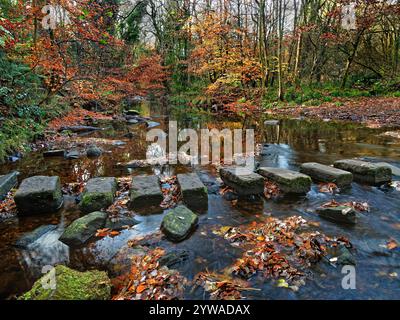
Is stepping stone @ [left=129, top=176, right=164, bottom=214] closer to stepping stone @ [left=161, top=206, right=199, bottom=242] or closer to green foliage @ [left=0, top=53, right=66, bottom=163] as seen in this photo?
stepping stone @ [left=161, top=206, right=199, bottom=242]

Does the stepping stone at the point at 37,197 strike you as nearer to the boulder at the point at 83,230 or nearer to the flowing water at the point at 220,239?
the flowing water at the point at 220,239

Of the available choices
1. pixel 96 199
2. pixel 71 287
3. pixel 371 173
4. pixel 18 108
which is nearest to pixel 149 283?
pixel 71 287

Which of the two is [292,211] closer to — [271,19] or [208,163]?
[208,163]

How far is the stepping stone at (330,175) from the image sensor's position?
5055mm

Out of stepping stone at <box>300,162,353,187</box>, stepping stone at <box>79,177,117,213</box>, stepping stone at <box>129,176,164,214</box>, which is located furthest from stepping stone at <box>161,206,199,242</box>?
stepping stone at <box>300,162,353,187</box>

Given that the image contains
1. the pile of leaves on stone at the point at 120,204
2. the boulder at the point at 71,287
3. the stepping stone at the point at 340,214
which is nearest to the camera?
the boulder at the point at 71,287

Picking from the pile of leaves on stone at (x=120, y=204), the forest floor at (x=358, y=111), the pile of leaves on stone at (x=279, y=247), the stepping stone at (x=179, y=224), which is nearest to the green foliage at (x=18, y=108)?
the pile of leaves on stone at (x=120, y=204)

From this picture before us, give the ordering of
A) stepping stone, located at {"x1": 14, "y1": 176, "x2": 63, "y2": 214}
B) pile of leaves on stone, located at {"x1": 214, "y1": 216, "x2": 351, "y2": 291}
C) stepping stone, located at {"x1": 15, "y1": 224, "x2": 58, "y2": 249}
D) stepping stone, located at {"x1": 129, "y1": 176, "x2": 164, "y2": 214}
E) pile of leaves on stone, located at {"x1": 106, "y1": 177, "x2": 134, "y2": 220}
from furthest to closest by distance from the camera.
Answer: stepping stone, located at {"x1": 129, "y1": 176, "x2": 164, "y2": 214}
pile of leaves on stone, located at {"x1": 106, "y1": 177, "x2": 134, "y2": 220}
stepping stone, located at {"x1": 14, "y1": 176, "x2": 63, "y2": 214}
stepping stone, located at {"x1": 15, "y1": 224, "x2": 58, "y2": 249}
pile of leaves on stone, located at {"x1": 214, "y1": 216, "x2": 351, "y2": 291}

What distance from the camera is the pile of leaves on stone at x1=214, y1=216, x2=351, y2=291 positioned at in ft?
9.50

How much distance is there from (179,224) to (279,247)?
1367 millimetres

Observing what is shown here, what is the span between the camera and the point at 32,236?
144 inches

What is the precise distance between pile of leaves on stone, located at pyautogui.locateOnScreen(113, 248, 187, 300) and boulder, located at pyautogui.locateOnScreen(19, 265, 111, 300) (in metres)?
0.18

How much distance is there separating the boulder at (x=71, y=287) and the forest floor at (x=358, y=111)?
12.5m
